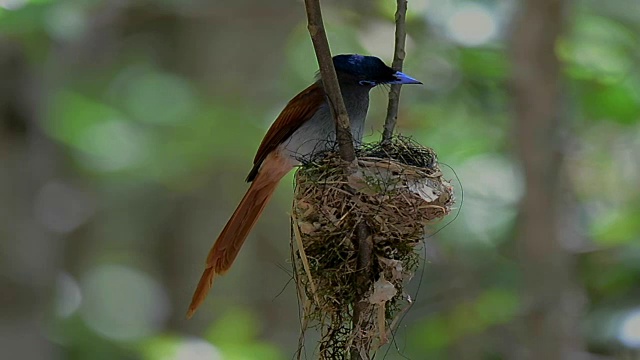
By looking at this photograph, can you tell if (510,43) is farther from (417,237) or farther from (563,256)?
(417,237)

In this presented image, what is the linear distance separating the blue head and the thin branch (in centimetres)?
86

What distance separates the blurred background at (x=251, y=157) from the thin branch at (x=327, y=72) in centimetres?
166

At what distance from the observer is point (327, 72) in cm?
225

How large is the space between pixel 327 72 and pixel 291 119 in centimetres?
128

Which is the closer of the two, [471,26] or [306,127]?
[306,127]

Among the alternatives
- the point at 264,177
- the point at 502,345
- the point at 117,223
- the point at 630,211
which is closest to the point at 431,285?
the point at 502,345

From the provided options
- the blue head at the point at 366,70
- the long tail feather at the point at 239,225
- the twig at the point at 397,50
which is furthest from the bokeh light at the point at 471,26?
the twig at the point at 397,50

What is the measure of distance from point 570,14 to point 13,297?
3.22m

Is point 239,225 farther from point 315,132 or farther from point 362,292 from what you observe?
point 362,292

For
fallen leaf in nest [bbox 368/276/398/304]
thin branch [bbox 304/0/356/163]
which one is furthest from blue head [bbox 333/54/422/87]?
fallen leaf in nest [bbox 368/276/398/304]

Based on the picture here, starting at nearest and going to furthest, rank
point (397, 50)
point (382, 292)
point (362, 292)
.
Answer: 1. point (382, 292)
2. point (362, 292)
3. point (397, 50)

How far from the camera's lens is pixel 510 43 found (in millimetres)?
4055

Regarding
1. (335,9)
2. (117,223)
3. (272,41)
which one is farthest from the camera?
(117,223)

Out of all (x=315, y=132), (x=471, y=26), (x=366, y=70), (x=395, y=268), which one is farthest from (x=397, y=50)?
(x=471, y=26)
